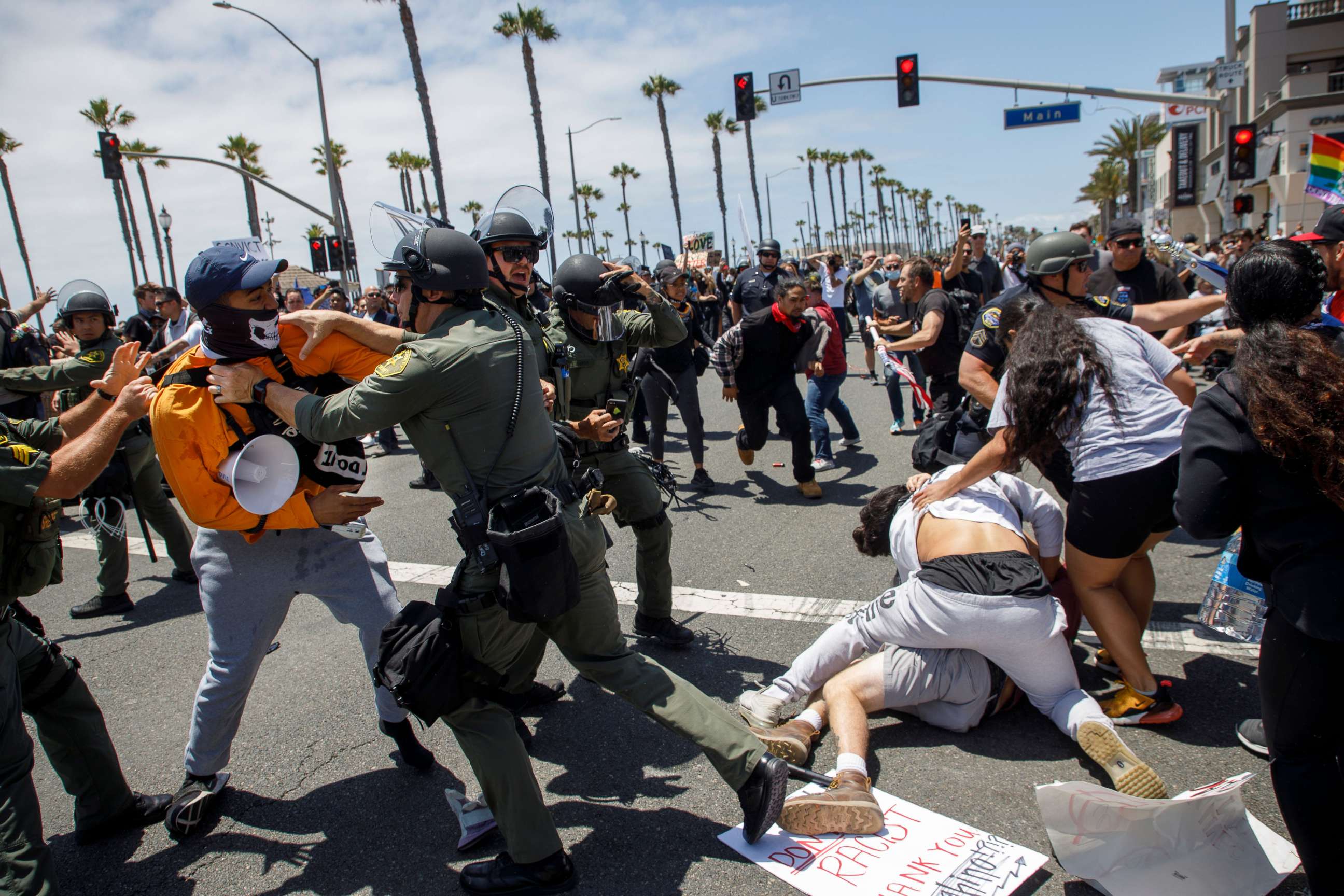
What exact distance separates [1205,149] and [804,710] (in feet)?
202

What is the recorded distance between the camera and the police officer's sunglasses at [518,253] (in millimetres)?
3492

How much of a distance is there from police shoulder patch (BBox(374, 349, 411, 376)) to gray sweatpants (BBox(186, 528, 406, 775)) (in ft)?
3.46

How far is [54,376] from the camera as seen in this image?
5.02 metres

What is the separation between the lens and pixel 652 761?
321cm

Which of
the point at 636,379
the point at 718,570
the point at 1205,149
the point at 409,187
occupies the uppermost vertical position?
the point at 409,187

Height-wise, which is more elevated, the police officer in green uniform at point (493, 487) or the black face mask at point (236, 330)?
the black face mask at point (236, 330)

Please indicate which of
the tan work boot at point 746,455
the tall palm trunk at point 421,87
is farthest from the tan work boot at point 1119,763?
the tall palm trunk at point 421,87

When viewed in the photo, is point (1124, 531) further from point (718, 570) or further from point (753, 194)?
point (753, 194)

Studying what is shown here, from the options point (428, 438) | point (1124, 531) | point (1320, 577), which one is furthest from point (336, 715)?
point (1320, 577)

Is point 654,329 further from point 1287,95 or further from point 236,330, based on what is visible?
point 1287,95

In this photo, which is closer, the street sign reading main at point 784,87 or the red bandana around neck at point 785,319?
the red bandana around neck at point 785,319

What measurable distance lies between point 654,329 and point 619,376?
0.32 metres

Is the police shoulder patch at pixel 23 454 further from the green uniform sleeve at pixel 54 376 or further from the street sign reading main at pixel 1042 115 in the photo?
the street sign reading main at pixel 1042 115

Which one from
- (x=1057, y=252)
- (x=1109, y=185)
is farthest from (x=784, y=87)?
(x=1109, y=185)
